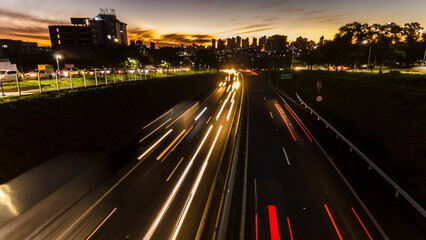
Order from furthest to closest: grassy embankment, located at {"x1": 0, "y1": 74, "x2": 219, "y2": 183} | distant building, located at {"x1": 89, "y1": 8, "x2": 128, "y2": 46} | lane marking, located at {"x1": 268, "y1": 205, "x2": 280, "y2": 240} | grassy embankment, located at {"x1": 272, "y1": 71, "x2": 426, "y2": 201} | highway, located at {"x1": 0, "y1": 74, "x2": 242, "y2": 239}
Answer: distant building, located at {"x1": 89, "y1": 8, "x2": 128, "y2": 46} → grassy embankment, located at {"x1": 0, "y1": 74, "x2": 219, "y2": 183} → grassy embankment, located at {"x1": 272, "y1": 71, "x2": 426, "y2": 201} → highway, located at {"x1": 0, "y1": 74, "x2": 242, "y2": 239} → lane marking, located at {"x1": 268, "y1": 205, "x2": 280, "y2": 240}

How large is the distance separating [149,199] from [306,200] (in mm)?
10234

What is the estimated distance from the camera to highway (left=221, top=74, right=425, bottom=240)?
10211mm

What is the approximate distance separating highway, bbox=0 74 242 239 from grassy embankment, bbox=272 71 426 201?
13960 mm

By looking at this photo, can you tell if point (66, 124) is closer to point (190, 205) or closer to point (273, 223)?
point (190, 205)

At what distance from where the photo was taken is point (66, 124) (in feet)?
61.2

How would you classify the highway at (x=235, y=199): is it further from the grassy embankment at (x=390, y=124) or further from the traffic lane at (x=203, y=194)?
the grassy embankment at (x=390, y=124)

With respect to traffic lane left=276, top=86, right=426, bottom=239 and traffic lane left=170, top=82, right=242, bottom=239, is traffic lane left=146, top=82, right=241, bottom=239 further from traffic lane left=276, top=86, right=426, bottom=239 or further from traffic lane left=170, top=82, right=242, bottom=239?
traffic lane left=276, top=86, right=426, bottom=239

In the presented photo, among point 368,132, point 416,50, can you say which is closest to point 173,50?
point 368,132

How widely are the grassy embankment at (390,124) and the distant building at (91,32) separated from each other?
11781 cm

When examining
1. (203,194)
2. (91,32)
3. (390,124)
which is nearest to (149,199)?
(203,194)

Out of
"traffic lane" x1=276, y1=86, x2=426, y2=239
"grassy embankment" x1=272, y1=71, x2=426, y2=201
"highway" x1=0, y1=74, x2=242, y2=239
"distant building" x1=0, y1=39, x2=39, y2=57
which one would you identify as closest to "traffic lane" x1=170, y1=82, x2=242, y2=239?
"highway" x1=0, y1=74, x2=242, y2=239

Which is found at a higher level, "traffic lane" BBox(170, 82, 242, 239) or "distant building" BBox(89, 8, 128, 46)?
"distant building" BBox(89, 8, 128, 46)

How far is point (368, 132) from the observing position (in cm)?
2106

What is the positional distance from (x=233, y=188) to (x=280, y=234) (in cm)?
437
